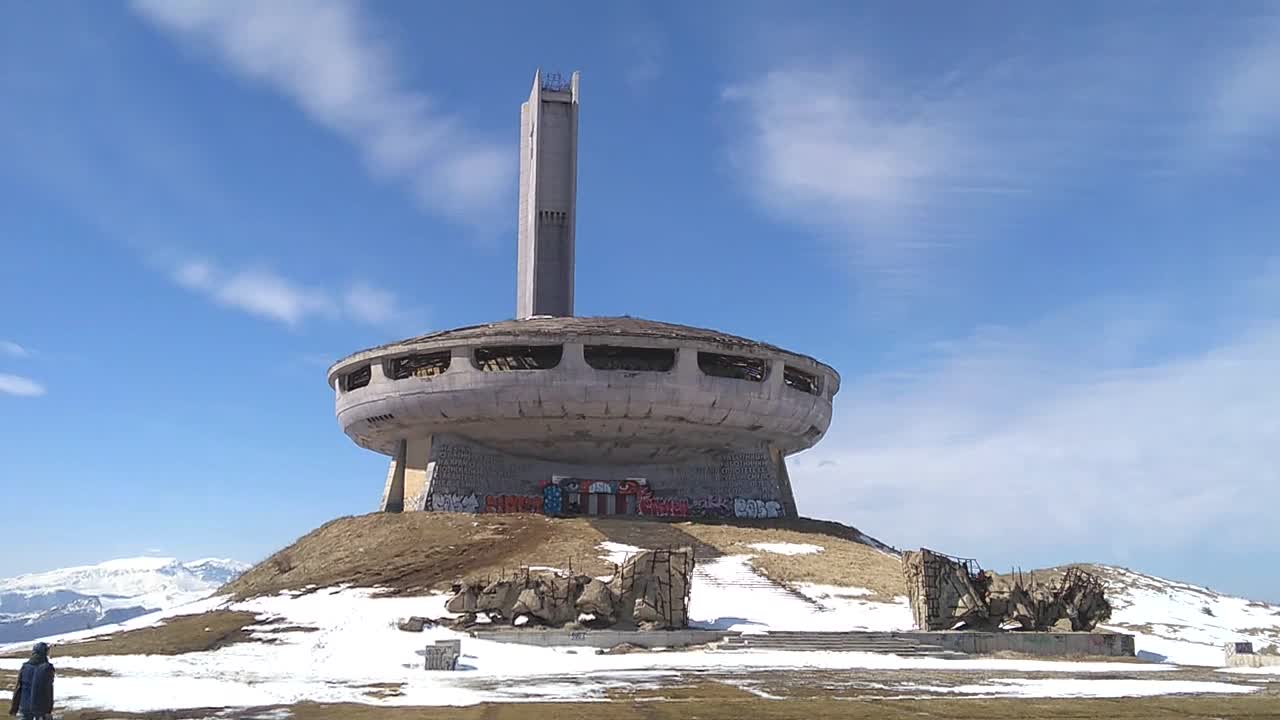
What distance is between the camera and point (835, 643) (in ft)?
88.7

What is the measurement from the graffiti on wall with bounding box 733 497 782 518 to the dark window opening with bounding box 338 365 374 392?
57.0ft

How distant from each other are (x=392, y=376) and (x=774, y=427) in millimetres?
16697

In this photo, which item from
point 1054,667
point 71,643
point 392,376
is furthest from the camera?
point 392,376

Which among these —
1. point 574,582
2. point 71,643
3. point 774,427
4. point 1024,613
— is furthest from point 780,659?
point 774,427

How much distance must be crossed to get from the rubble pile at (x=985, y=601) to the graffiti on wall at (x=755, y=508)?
1966 centimetres

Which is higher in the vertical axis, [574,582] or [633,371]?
[633,371]

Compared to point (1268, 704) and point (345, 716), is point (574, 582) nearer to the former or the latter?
point (345, 716)

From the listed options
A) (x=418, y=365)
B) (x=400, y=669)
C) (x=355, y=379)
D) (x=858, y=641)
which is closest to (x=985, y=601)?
(x=858, y=641)

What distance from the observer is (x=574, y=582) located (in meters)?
28.6

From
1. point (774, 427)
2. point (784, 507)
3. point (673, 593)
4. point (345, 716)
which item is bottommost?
point (345, 716)

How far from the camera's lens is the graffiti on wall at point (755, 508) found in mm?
50469

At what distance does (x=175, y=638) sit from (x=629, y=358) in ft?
80.9

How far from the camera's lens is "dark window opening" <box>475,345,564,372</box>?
158 feet

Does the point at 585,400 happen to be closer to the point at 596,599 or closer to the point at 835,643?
the point at 596,599
